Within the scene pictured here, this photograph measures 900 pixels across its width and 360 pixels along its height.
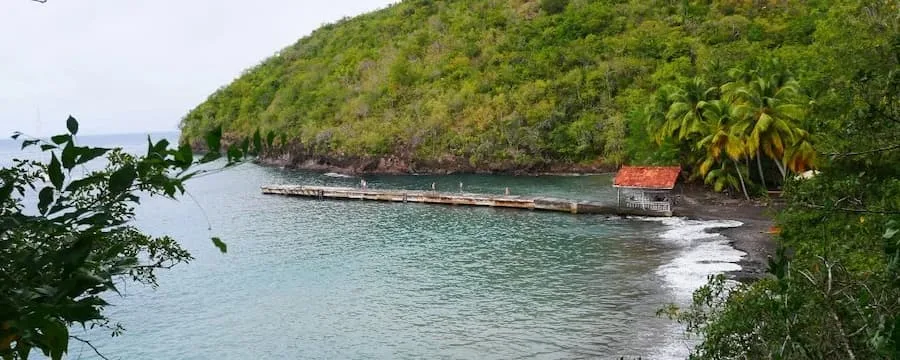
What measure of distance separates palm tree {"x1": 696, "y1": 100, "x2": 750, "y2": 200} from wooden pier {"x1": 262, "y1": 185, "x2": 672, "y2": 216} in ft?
15.7

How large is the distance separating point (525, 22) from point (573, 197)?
40.0 m

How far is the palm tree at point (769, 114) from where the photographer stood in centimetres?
3212

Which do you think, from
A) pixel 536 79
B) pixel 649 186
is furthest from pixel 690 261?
pixel 536 79

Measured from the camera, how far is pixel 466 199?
40938mm

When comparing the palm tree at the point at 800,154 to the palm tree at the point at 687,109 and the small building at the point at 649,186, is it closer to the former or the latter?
the palm tree at the point at 687,109

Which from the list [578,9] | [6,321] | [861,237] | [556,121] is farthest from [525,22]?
[6,321]

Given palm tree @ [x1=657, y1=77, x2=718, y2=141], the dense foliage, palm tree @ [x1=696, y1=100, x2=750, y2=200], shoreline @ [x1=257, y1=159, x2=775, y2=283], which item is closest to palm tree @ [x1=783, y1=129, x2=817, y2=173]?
palm tree @ [x1=696, y1=100, x2=750, y2=200]

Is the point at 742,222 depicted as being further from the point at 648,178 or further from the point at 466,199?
the point at 466,199

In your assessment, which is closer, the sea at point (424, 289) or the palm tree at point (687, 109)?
the sea at point (424, 289)

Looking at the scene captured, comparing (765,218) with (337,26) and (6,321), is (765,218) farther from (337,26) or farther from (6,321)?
(337,26)

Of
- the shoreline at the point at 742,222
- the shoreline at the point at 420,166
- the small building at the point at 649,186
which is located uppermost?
the shoreline at the point at 420,166

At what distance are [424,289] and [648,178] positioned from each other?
1691 cm

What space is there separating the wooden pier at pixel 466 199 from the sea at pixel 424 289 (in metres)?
0.91

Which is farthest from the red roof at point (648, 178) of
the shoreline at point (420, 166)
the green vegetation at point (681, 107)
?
the shoreline at point (420, 166)
